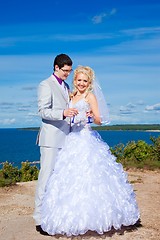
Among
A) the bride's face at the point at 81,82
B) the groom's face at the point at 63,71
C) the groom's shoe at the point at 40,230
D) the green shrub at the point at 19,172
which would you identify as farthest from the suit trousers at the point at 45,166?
the green shrub at the point at 19,172

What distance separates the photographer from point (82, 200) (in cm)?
652

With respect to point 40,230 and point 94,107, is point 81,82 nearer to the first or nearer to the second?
point 94,107

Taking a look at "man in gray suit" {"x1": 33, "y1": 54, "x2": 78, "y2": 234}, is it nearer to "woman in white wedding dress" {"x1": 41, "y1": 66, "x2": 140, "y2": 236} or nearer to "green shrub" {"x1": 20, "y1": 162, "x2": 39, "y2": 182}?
"woman in white wedding dress" {"x1": 41, "y1": 66, "x2": 140, "y2": 236}

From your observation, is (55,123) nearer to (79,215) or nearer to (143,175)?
(79,215)

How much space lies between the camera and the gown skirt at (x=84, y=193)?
21.4ft

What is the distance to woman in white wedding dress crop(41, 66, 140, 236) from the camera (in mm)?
6520

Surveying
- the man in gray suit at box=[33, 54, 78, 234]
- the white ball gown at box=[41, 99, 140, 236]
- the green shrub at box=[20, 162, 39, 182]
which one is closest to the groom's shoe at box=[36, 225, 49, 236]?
the man in gray suit at box=[33, 54, 78, 234]

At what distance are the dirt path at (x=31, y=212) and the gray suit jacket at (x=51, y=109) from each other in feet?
4.72

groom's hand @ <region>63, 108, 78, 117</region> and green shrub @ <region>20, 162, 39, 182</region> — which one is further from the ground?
groom's hand @ <region>63, 108, 78, 117</region>

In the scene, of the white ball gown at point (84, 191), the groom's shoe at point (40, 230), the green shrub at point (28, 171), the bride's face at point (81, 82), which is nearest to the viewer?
the white ball gown at point (84, 191)

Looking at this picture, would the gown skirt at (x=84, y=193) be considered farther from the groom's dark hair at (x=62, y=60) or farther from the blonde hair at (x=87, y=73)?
the groom's dark hair at (x=62, y=60)

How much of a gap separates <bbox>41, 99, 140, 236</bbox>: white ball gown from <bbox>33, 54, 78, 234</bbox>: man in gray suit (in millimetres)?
124

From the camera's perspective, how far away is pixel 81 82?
6844 mm

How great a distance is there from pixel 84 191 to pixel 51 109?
126 centimetres
